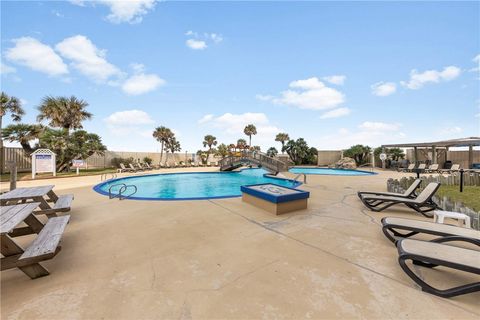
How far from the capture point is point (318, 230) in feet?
12.7

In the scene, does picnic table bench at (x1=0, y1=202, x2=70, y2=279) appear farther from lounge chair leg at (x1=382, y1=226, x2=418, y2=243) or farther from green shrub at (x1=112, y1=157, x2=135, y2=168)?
green shrub at (x1=112, y1=157, x2=135, y2=168)

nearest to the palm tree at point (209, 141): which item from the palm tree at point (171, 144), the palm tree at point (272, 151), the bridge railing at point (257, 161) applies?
the palm tree at point (171, 144)

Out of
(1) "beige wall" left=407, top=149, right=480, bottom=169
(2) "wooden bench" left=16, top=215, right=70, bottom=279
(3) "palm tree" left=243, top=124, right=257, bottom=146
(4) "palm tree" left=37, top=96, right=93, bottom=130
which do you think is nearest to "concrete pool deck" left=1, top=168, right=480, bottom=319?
(2) "wooden bench" left=16, top=215, right=70, bottom=279

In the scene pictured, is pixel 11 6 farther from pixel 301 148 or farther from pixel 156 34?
pixel 301 148

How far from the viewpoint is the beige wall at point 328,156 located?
25911 mm

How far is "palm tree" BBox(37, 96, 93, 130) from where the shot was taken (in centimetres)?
1578

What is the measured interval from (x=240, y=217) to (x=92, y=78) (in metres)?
16.0

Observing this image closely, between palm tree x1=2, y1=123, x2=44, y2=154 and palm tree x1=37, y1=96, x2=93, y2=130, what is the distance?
4.49 ft

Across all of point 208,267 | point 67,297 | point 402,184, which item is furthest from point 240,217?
point 402,184

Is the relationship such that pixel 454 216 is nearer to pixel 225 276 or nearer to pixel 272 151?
pixel 225 276

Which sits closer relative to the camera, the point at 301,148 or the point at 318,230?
the point at 318,230

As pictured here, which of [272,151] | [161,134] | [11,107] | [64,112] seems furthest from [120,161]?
[272,151]

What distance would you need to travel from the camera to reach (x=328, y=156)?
26297 mm

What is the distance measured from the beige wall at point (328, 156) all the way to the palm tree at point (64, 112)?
27.9 meters
